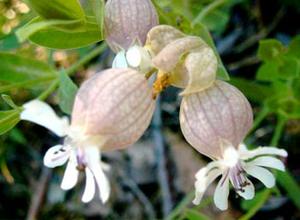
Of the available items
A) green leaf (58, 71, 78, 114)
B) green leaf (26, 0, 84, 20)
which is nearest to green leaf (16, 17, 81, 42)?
green leaf (26, 0, 84, 20)

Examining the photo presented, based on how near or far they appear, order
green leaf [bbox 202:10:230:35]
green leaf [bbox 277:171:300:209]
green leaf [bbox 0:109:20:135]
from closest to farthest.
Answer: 1. green leaf [bbox 0:109:20:135]
2. green leaf [bbox 277:171:300:209]
3. green leaf [bbox 202:10:230:35]

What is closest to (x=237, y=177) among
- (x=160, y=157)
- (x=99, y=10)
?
(x=99, y=10)

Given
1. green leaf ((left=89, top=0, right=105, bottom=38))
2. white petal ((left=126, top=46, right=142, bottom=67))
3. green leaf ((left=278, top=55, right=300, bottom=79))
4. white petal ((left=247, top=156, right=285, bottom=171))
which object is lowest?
green leaf ((left=278, top=55, right=300, bottom=79))

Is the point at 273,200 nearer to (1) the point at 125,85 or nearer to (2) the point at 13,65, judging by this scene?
(2) the point at 13,65

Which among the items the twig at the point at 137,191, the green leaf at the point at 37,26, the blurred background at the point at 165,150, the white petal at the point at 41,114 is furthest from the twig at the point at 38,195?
the white petal at the point at 41,114

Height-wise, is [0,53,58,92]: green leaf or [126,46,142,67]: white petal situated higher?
[126,46,142,67]: white petal

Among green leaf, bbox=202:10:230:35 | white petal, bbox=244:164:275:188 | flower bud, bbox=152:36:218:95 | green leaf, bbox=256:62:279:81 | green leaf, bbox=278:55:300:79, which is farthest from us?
green leaf, bbox=202:10:230:35

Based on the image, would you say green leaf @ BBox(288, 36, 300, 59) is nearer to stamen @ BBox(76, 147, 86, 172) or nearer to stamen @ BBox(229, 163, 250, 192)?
stamen @ BBox(229, 163, 250, 192)

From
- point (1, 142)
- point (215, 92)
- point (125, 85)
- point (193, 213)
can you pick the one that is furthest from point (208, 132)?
point (1, 142)
